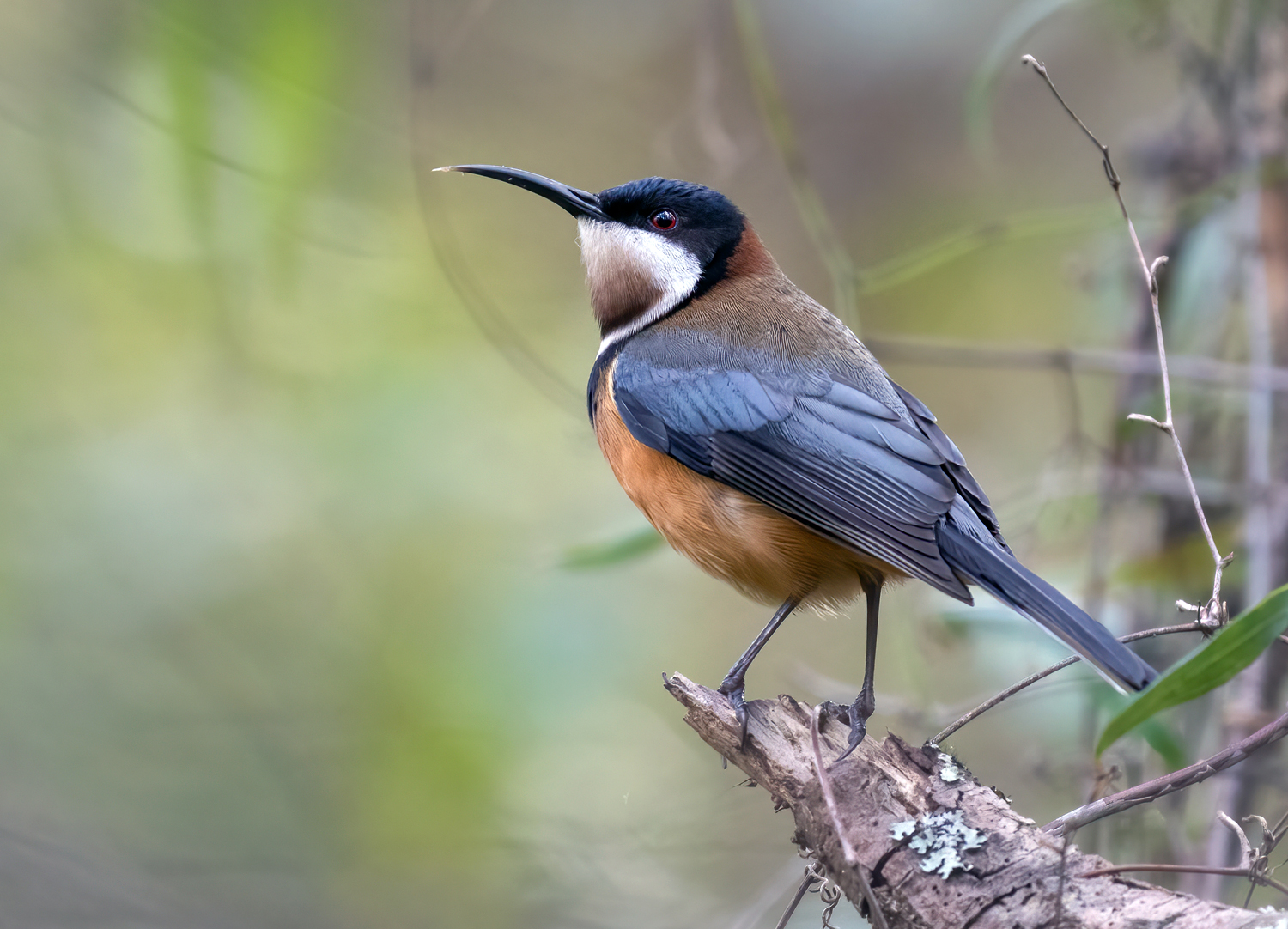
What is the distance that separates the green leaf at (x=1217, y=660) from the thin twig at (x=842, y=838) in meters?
0.62

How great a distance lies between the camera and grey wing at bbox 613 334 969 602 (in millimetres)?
3078

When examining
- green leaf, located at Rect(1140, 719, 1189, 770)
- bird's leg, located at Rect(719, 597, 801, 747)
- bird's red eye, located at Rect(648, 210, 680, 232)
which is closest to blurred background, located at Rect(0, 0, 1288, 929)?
bird's red eye, located at Rect(648, 210, 680, 232)

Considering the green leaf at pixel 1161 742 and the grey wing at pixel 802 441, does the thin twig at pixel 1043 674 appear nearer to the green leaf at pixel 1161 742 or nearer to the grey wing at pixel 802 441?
the grey wing at pixel 802 441

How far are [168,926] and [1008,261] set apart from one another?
5.67 meters

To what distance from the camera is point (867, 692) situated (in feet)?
10.1

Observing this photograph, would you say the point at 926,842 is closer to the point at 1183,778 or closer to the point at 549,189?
the point at 1183,778

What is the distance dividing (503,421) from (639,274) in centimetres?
318

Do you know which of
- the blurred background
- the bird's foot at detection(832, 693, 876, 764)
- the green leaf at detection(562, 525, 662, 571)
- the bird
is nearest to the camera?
the bird's foot at detection(832, 693, 876, 764)

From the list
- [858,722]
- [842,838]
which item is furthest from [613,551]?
[842,838]

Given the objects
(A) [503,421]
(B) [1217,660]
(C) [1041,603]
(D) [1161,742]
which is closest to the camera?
(B) [1217,660]

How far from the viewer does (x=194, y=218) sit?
14.2 ft

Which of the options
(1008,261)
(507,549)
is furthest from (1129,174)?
(507,549)

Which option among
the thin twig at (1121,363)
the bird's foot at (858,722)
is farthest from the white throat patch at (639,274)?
the bird's foot at (858,722)

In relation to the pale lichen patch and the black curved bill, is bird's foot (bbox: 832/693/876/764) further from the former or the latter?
the black curved bill
